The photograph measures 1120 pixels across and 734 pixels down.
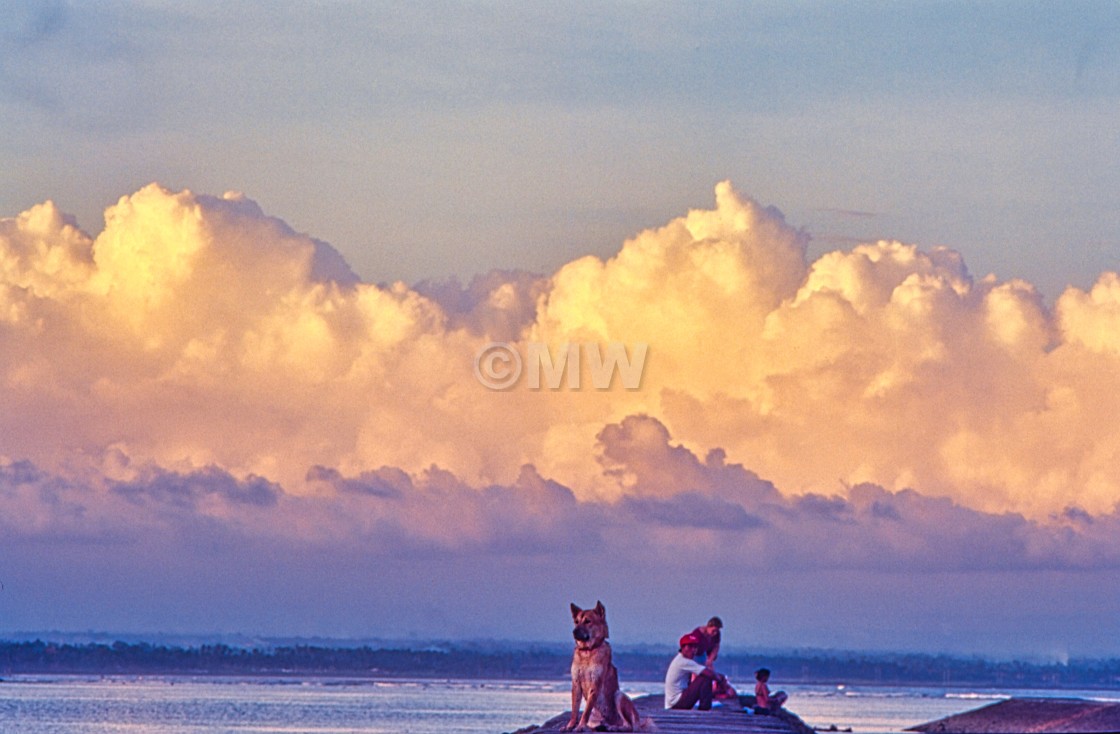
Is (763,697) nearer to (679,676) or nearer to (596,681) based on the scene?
(679,676)

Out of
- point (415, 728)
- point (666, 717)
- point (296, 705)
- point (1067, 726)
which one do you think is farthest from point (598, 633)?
point (296, 705)

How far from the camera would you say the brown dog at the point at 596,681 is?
25953mm

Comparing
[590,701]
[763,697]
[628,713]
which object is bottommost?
[628,713]

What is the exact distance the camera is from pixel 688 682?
107ft

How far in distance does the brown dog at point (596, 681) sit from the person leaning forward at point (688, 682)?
5679 millimetres

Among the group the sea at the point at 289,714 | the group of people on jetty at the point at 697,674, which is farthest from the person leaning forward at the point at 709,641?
the sea at the point at 289,714

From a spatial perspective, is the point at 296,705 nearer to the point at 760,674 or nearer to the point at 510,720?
the point at 510,720

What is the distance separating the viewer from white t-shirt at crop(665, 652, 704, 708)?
106 ft

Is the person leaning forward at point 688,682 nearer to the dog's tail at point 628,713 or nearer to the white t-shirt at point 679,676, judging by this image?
the white t-shirt at point 679,676

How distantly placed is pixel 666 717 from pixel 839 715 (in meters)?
90.5

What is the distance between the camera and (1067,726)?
225ft

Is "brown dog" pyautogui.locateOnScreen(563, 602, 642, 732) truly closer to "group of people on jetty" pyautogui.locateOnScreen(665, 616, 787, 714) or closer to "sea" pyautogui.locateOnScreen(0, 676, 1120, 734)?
"group of people on jetty" pyautogui.locateOnScreen(665, 616, 787, 714)

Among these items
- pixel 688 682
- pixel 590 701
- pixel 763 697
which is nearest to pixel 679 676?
pixel 688 682

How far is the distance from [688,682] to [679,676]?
0.62 ft
